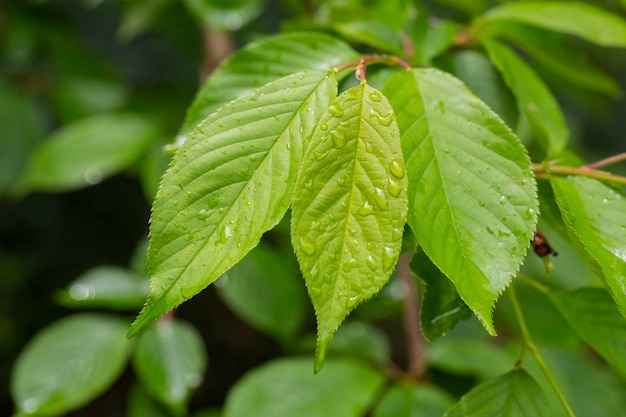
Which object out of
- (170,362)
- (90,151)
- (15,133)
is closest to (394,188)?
(170,362)

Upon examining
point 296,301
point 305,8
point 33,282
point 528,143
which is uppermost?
point 305,8

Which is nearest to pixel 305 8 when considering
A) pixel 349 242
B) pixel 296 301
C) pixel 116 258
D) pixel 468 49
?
pixel 468 49

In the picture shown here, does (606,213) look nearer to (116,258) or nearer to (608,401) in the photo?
(608,401)

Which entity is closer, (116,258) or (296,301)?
(296,301)

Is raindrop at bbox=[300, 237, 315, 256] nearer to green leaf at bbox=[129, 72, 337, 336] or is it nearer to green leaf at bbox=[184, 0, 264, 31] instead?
green leaf at bbox=[129, 72, 337, 336]

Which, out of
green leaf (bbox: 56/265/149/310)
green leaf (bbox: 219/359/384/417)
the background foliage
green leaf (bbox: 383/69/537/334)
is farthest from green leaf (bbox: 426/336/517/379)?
green leaf (bbox: 383/69/537/334)

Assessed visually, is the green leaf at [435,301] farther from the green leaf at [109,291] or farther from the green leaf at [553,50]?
the green leaf at [109,291]
